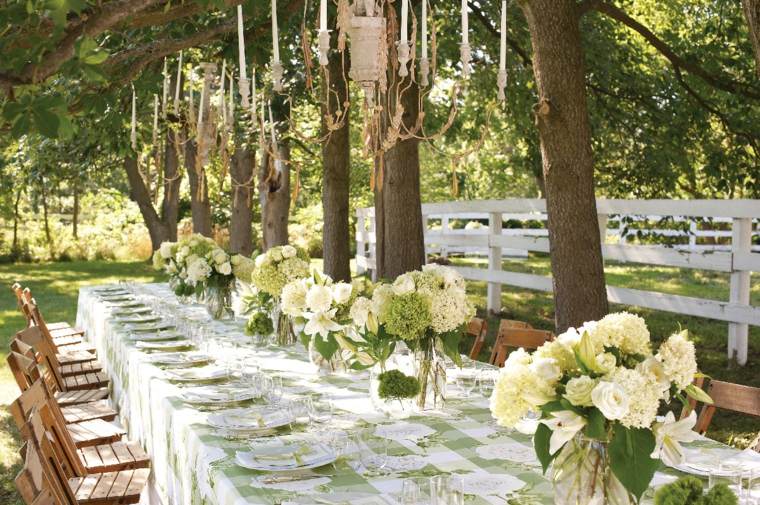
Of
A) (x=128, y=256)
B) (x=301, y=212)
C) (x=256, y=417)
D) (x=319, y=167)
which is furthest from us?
(x=301, y=212)

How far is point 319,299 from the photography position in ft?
13.7

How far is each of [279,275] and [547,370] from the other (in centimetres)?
314

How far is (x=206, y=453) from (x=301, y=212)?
2406 centimetres

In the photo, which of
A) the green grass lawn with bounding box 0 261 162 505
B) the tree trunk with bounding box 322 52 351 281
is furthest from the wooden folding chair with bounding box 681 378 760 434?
the tree trunk with bounding box 322 52 351 281

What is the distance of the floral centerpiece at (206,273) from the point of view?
6.50 m

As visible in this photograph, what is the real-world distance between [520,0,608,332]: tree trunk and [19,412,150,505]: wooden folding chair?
330 centimetres

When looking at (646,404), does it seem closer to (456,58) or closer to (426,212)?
(456,58)

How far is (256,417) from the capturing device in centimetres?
356

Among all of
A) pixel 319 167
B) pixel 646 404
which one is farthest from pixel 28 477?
pixel 319 167

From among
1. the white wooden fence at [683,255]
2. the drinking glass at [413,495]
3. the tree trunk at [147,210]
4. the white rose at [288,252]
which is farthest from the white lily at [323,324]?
the tree trunk at [147,210]

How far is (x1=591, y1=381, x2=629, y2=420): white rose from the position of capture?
2240 mm

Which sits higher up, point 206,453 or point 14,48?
point 14,48

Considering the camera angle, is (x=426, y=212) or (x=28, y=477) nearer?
(x=28, y=477)

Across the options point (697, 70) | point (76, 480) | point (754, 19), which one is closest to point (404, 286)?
point (76, 480)
